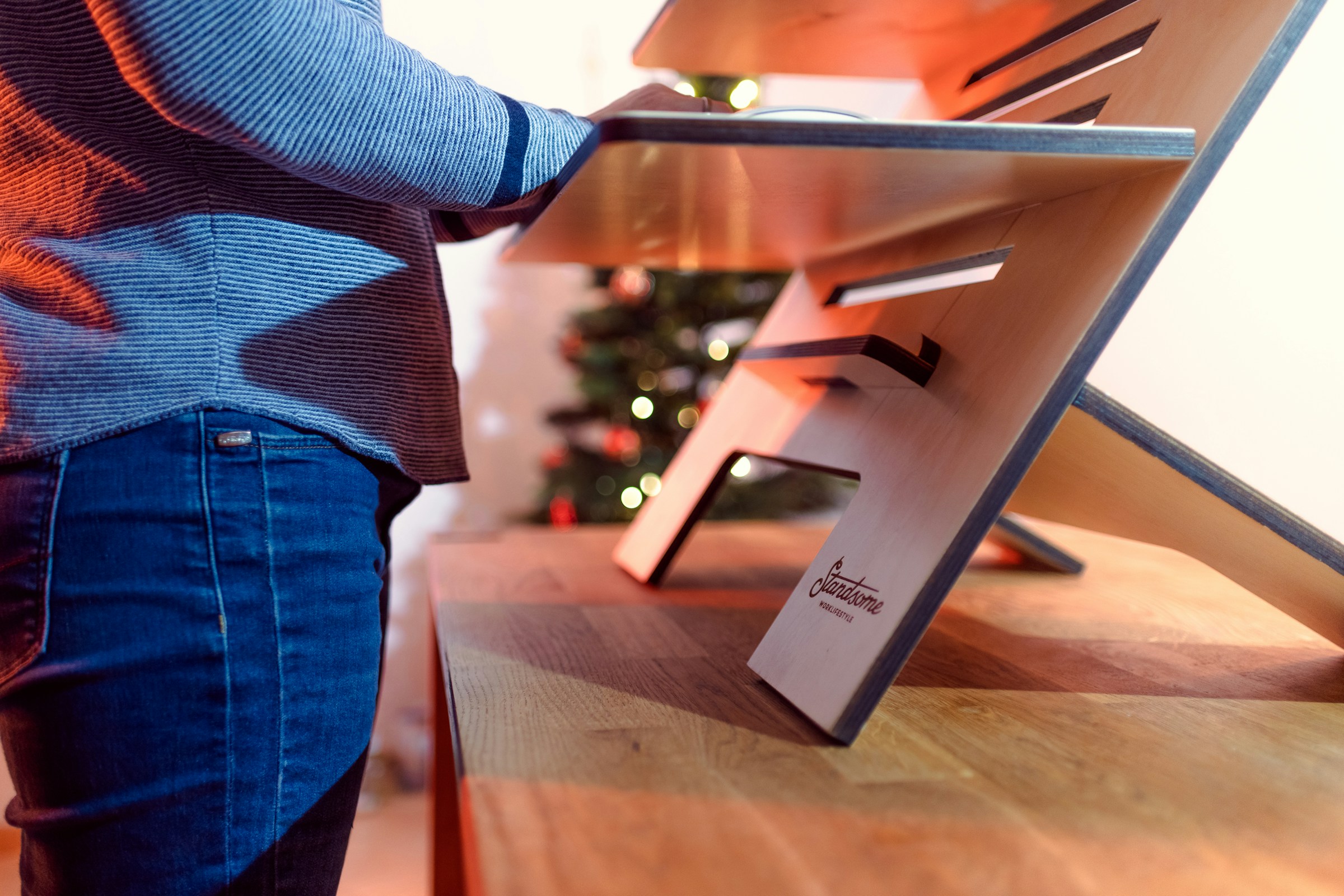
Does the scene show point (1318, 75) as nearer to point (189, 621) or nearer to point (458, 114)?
point (458, 114)

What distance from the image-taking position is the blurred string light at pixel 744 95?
7.84 feet

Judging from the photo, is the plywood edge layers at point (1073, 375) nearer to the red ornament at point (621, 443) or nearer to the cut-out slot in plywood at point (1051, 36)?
the cut-out slot in plywood at point (1051, 36)

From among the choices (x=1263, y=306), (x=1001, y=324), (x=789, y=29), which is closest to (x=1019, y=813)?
(x=1001, y=324)

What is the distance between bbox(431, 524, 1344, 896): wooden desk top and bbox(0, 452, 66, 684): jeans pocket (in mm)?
250

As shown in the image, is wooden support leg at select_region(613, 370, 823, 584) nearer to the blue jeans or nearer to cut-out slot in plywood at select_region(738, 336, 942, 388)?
cut-out slot in plywood at select_region(738, 336, 942, 388)

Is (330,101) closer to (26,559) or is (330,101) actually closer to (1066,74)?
(26,559)

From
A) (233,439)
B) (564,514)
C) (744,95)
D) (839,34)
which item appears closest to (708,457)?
(839,34)

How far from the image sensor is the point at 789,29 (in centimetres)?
86

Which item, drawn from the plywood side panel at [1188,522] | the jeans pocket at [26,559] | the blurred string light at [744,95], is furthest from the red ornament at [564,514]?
the jeans pocket at [26,559]

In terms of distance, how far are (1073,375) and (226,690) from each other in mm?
534

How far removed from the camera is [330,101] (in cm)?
50

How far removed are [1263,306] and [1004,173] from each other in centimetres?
101

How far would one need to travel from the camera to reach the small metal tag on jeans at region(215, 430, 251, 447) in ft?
1.83

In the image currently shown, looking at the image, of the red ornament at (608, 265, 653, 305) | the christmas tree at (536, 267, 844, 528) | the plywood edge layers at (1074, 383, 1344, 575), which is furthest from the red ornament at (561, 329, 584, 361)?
the plywood edge layers at (1074, 383, 1344, 575)
